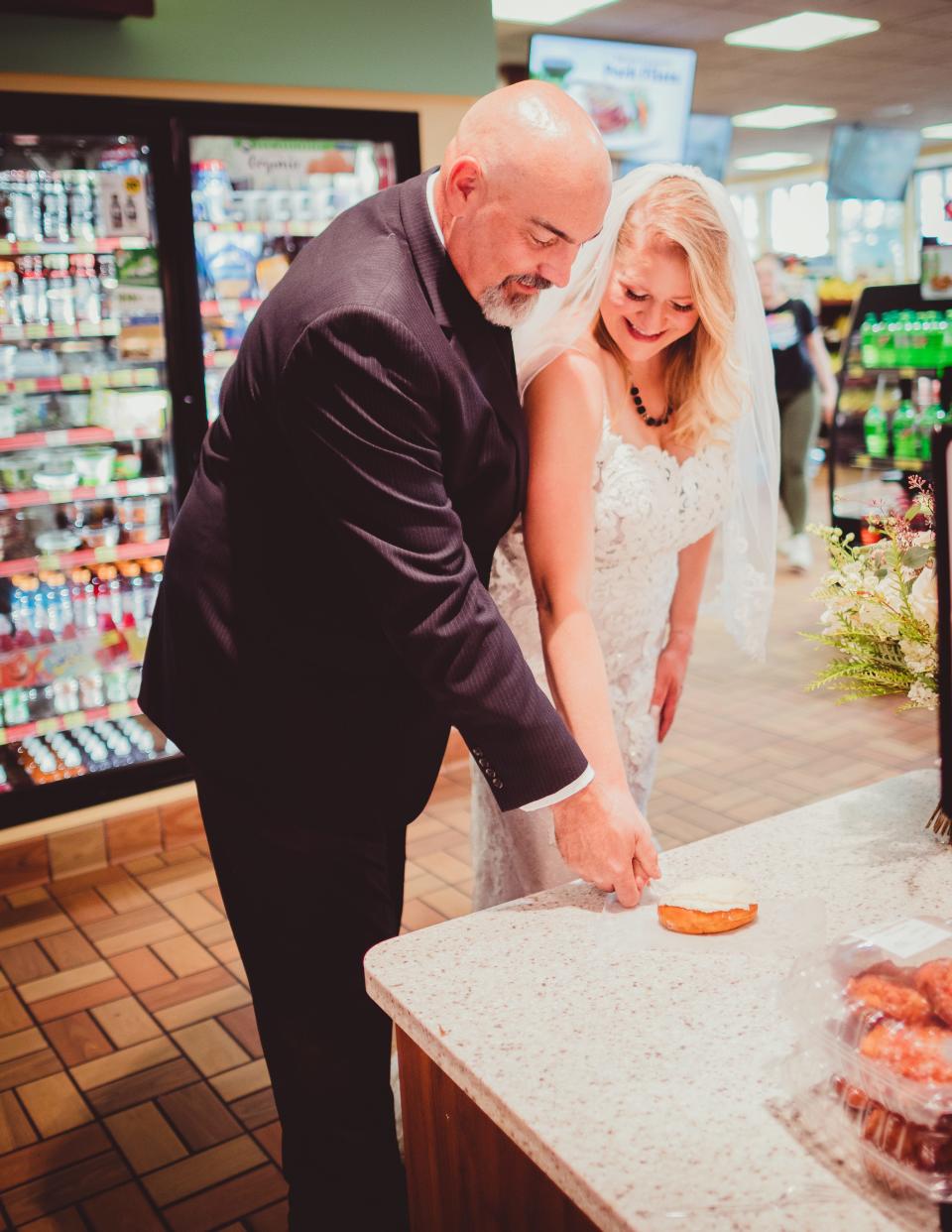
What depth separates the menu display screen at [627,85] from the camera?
655cm

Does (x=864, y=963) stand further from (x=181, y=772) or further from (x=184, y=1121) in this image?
(x=181, y=772)

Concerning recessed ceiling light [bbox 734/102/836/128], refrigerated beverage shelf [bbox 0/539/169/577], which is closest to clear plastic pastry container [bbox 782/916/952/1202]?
refrigerated beverage shelf [bbox 0/539/169/577]

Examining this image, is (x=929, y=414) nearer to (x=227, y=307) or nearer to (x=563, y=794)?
(x=227, y=307)

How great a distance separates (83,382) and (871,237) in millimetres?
14747

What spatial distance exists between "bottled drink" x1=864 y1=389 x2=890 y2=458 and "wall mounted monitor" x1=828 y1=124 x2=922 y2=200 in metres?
7.56

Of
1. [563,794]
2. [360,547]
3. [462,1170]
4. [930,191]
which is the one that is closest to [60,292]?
[360,547]

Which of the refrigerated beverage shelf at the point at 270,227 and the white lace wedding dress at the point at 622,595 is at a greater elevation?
the refrigerated beverage shelf at the point at 270,227

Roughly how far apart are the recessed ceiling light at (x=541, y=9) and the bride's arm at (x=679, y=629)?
616cm

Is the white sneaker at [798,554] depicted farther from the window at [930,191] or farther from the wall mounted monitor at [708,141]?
the window at [930,191]

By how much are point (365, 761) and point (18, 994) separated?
180 centimetres

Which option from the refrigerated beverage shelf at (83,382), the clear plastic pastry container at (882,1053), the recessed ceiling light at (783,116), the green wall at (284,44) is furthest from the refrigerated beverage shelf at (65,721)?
the recessed ceiling light at (783,116)

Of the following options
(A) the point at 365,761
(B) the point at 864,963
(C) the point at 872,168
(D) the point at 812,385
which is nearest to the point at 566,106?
(A) the point at 365,761

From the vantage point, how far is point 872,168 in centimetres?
1308

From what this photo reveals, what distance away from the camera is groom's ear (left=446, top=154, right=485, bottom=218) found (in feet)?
4.81
